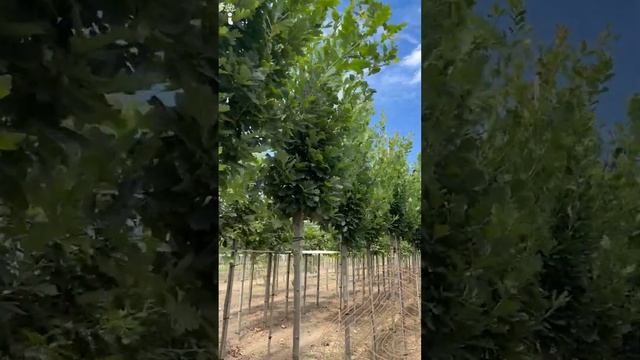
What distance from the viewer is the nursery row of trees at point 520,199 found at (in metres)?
1.55

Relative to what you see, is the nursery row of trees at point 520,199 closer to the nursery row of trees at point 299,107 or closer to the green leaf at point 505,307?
the green leaf at point 505,307

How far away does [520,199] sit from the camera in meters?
1.74

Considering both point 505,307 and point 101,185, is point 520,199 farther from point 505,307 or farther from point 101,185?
point 101,185

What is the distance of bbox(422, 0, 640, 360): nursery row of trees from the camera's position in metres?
1.55

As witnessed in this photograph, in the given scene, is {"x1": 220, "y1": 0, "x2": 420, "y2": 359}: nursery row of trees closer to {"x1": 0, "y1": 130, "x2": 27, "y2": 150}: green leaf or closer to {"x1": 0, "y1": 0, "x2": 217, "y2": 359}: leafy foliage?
{"x1": 0, "y1": 0, "x2": 217, "y2": 359}: leafy foliage

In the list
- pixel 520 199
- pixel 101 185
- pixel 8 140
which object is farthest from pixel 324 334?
pixel 8 140

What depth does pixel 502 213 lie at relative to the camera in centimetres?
157

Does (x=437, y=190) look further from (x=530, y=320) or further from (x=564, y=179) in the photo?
(x=564, y=179)

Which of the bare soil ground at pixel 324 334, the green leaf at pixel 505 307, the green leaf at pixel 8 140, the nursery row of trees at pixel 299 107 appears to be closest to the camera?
the green leaf at pixel 8 140

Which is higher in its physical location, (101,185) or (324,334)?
(101,185)

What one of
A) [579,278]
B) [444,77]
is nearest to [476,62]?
[444,77]

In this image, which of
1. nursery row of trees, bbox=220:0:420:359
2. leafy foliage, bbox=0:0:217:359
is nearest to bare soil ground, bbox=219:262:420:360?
nursery row of trees, bbox=220:0:420:359

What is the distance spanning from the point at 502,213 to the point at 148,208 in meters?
1.12

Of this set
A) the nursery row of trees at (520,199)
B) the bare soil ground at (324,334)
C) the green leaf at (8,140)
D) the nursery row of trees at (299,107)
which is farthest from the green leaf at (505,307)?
the bare soil ground at (324,334)
